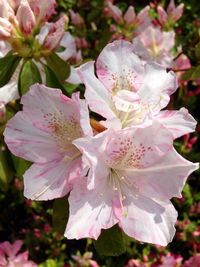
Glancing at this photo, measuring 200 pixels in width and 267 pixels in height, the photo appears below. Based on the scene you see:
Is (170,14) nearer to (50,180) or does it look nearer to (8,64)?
(8,64)

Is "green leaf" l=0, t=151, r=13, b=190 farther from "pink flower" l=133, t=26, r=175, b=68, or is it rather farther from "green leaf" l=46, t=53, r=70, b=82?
"pink flower" l=133, t=26, r=175, b=68

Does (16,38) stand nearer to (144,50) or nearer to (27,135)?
(27,135)

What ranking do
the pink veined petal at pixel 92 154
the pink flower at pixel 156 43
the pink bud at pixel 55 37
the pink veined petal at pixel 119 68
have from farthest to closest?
1. the pink flower at pixel 156 43
2. the pink bud at pixel 55 37
3. the pink veined petal at pixel 119 68
4. the pink veined petal at pixel 92 154

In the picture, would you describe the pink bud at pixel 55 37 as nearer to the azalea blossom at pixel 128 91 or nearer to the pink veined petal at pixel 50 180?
the azalea blossom at pixel 128 91

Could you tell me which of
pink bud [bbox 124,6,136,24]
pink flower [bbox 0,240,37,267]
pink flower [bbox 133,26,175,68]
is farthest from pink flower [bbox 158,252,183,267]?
pink bud [bbox 124,6,136,24]

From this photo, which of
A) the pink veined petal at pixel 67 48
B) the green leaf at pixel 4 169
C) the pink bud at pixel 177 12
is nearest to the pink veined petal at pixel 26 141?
the green leaf at pixel 4 169

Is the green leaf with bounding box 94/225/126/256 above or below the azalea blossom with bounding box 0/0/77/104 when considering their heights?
below

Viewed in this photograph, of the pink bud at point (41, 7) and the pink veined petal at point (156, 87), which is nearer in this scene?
the pink veined petal at point (156, 87)
